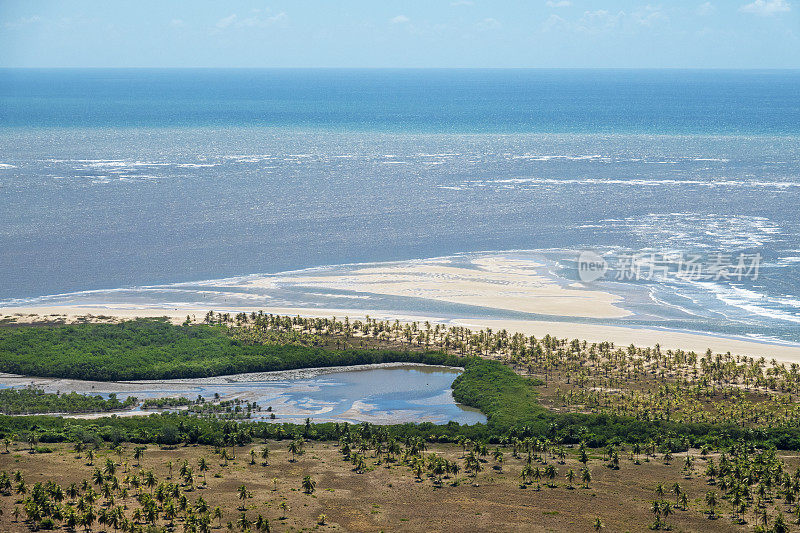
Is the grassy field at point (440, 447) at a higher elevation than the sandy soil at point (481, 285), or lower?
lower

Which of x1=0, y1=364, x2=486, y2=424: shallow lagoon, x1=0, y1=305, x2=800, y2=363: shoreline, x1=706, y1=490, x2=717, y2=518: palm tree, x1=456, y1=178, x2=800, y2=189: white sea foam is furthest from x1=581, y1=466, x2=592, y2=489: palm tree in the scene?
x1=456, y1=178, x2=800, y2=189: white sea foam

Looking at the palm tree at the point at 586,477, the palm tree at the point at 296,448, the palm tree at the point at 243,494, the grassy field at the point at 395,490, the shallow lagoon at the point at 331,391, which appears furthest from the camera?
the shallow lagoon at the point at 331,391

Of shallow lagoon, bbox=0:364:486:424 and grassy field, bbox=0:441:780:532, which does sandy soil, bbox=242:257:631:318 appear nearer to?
shallow lagoon, bbox=0:364:486:424

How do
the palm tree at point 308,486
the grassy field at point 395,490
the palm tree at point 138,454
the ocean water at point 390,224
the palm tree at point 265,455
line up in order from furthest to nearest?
the ocean water at point 390,224
the palm tree at point 265,455
the palm tree at point 138,454
the palm tree at point 308,486
the grassy field at point 395,490

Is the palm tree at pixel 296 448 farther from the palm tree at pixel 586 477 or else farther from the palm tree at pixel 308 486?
the palm tree at pixel 586 477

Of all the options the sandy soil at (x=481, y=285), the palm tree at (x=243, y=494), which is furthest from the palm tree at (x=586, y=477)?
the sandy soil at (x=481, y=285)

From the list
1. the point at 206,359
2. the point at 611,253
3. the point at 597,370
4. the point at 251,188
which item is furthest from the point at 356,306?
the point at 251,188

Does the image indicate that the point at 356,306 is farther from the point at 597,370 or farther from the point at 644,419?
the point at 644,419
